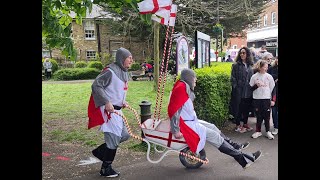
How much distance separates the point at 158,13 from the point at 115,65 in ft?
3.54

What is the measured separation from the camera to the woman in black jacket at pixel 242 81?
23.5ft

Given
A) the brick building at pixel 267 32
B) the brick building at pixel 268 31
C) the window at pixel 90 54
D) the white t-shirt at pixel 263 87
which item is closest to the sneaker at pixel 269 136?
the white t-shirt at pixel 263 87

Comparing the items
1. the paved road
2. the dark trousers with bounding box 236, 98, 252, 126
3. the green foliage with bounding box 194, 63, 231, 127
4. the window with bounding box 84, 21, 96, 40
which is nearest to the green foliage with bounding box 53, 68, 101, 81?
the window with bounding box 84, 21, 96, 40

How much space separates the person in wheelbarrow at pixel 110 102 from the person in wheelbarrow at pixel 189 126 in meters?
0.76

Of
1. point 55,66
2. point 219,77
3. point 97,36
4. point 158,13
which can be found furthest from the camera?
point 97,36

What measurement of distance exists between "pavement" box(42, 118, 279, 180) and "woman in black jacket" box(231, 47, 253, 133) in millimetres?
1144

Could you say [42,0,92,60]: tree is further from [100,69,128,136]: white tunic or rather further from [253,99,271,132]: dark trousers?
[253,99,271,132]: dark trousers

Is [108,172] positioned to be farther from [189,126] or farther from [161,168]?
[189,126]

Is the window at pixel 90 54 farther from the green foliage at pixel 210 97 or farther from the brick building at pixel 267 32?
the green foliage at pixel 210 97

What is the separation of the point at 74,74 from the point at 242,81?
20634 mm
